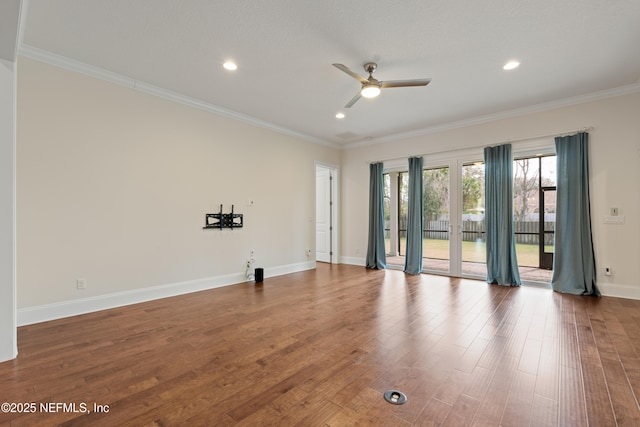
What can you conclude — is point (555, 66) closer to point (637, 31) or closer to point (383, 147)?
point (637, 31)

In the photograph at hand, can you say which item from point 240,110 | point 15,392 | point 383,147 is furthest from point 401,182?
point 15,392

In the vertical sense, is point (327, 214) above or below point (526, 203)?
below

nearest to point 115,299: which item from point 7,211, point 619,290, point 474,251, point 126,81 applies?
point 7,211

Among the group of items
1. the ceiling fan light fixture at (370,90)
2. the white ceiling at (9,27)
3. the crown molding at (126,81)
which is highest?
the crown molding at (126,81)

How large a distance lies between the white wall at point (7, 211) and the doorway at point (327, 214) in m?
5.77

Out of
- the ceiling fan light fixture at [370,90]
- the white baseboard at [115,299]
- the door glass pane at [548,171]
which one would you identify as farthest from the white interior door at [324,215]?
the door glass pane at [548,171]

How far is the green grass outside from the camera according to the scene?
18.6 ft

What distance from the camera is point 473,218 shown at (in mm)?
5750

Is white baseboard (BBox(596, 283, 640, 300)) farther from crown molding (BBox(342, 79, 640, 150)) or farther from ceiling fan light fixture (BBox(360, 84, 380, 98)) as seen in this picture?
ceiling fan light fixture (BBox(360, 84, 380, 98))

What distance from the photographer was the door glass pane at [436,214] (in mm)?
6113

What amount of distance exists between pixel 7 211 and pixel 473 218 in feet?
22.0

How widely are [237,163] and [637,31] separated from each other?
550cm

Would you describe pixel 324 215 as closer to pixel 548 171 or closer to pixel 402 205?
pixel 402 205

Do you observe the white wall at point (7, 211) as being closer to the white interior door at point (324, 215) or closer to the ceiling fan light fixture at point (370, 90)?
the ceiling fan light fixture at point (370, 90)
